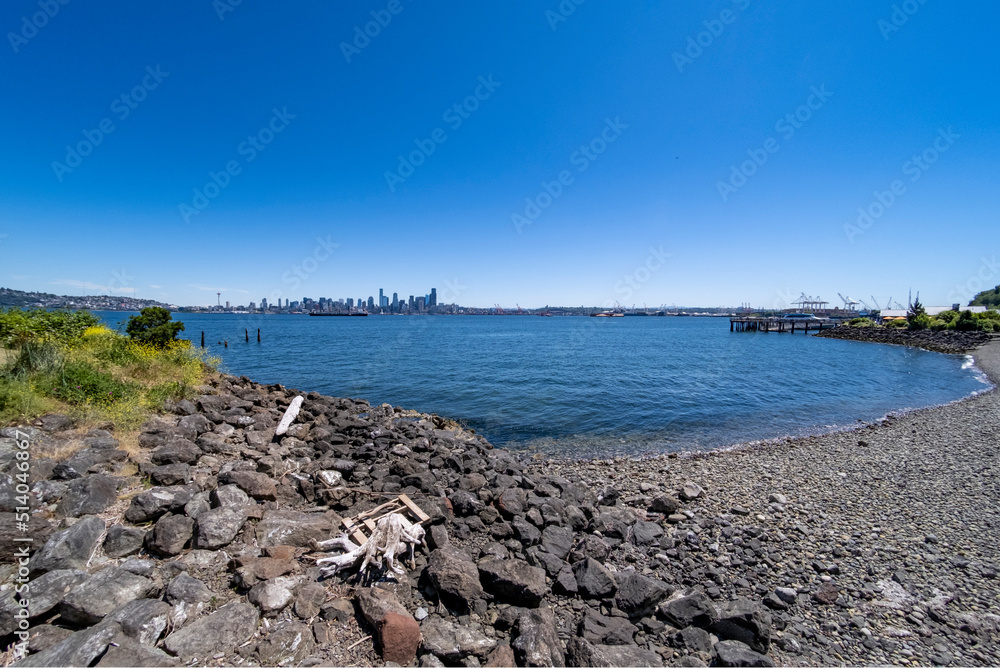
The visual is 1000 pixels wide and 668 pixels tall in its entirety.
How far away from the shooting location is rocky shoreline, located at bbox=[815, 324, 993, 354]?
52.4 meters

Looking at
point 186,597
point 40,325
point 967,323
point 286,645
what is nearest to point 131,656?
point 186,597

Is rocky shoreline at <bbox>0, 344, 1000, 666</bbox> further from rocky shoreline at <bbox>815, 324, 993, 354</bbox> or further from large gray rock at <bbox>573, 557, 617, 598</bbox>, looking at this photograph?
rocky shoreline at <bbox>815, 324, 993, 354</bbox>

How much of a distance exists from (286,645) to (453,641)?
1.77 m

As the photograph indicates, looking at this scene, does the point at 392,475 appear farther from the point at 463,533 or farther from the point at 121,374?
the point at 121,374

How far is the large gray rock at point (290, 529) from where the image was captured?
5.97m

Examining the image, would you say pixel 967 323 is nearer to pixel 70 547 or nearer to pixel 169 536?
pixel 169 536

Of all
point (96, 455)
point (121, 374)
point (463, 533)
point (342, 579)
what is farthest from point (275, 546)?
point (121, 374)

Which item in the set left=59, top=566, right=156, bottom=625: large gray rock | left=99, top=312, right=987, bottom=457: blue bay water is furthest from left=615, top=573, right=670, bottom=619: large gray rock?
left=99, top=312, right=987, bottom=457: blue bay water

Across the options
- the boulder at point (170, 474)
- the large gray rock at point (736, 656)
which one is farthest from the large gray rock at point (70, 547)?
the large gray rock at point (736, 656)

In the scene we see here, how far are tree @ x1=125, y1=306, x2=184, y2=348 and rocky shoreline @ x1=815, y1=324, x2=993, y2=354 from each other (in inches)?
3075

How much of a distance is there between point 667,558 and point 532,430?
34.3 ft

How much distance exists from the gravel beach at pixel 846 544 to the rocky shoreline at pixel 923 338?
57479 millimetres

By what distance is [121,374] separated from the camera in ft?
41.9

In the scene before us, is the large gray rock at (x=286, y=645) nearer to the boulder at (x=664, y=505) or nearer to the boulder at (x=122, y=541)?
the boulder at (x=122, y=541)
